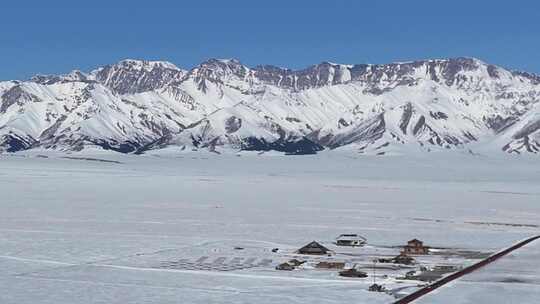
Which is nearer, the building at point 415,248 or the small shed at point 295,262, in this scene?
the small shed at point 295,262

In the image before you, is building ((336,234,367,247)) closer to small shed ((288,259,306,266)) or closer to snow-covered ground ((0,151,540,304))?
snow-covered ground ((0,151,540,304))

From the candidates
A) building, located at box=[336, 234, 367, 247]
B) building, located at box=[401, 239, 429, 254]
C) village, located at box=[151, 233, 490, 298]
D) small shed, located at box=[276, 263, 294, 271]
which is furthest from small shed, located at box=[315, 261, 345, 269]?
building, located at box=[336, 234, 367, 247]

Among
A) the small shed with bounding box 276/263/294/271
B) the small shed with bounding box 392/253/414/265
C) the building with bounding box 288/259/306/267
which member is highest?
the small shed with bounding box 392/253/414/265

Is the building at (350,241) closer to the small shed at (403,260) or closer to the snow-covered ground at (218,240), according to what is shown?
the snow-covered ground at (218,240)

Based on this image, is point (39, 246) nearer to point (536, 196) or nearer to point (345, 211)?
point (345, 211)

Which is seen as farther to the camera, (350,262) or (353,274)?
(350,262)

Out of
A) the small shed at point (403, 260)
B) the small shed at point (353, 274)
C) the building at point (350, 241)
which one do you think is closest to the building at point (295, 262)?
the small shed at point (353, 274)

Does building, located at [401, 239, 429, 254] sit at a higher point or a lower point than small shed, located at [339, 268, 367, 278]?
higher

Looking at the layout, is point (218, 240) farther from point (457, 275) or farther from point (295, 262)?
point (457, 275)

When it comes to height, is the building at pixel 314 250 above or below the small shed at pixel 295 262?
above

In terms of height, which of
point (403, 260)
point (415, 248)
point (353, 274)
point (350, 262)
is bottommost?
point (353, 274)

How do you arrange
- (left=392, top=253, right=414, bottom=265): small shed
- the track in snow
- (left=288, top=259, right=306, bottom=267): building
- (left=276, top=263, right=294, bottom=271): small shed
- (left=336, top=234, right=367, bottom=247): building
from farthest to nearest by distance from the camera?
(left=336, top=234, right=367, bottom=247): building, (left=392, top=253, right=414, bottom=265): small shed, (left=288, top=259, right=306, bottom=267): building, (left=276, top=263, right=294, bottom=271): small shed, the track in snow

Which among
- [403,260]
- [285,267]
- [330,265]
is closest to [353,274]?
[285,267]
